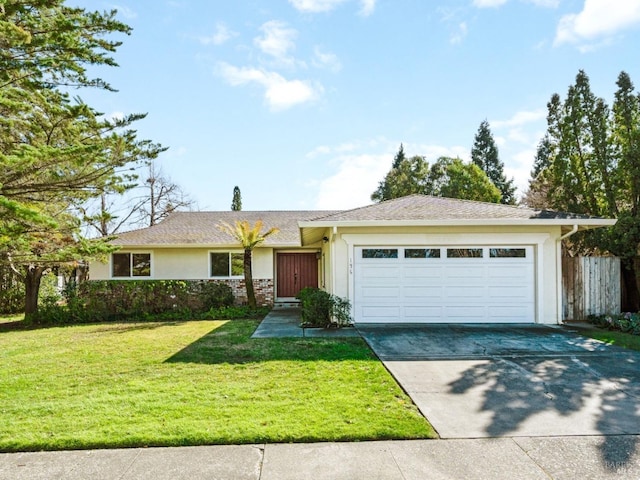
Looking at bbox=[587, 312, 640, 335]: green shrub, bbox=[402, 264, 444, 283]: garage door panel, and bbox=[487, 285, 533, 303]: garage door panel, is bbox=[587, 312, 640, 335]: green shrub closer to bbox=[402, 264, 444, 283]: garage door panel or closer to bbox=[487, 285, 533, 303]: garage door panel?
bbox=[487, 285, 533, 303]: garage door panel

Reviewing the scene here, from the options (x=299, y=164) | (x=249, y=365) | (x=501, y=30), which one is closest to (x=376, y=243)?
(x=249, y=365)

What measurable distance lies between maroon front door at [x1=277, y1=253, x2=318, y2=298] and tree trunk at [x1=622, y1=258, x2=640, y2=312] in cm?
1078

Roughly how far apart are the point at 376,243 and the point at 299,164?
9.87 meters

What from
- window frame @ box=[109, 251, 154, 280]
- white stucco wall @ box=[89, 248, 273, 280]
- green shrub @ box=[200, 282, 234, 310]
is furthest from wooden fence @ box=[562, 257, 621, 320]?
window frame @ box=[109, 251, 154, 280]

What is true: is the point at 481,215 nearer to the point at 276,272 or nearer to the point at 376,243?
the point at 376,243

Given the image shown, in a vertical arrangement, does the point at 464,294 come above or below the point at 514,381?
above

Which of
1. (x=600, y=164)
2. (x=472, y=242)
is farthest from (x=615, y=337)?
(x=600, y=164)

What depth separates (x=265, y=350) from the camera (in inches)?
299

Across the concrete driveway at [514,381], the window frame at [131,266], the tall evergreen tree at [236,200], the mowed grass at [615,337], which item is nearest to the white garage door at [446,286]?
the concrete driveway at [514,381]

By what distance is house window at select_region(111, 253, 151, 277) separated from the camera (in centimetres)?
1606

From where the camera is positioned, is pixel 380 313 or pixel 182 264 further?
pixel 182 264

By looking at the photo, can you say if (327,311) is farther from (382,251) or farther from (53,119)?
(53,119)

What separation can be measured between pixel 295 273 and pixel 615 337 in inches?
454

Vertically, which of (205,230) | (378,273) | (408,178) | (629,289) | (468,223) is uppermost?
(408,178)
